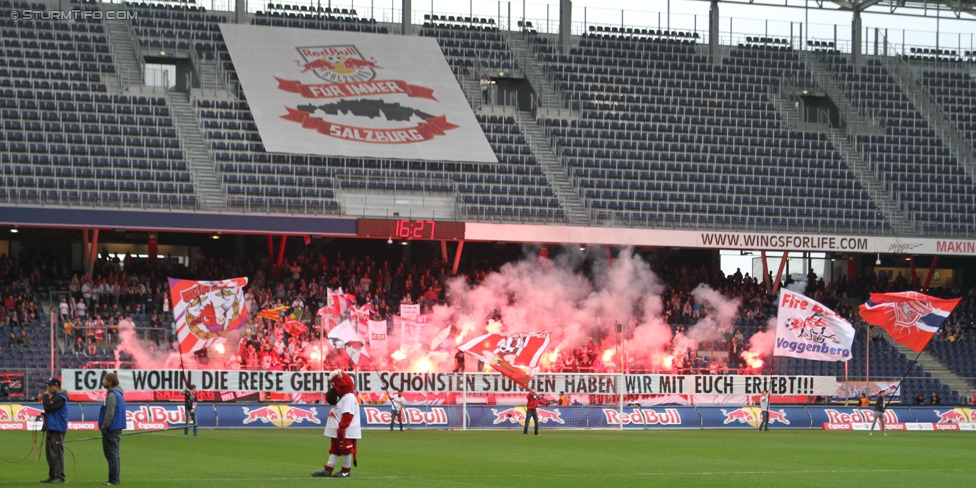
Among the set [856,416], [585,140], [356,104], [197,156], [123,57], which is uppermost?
[123,57]

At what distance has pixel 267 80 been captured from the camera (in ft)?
181

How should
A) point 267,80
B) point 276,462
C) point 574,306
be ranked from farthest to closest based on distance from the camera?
point 267,80, point 574,306, point 276,462

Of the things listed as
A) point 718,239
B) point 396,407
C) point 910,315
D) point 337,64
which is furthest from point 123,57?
point 910,315

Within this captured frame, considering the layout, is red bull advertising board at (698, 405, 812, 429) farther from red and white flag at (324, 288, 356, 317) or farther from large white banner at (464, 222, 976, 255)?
red and white flag at (324, 288, 356, 317)

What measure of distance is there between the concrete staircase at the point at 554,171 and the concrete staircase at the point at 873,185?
1363 centimetres

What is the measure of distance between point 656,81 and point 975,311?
59.1 feet

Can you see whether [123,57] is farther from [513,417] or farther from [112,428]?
[112,428]

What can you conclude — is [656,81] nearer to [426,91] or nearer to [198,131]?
[426,91]

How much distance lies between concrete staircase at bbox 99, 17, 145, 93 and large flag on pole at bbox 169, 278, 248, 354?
19297mm

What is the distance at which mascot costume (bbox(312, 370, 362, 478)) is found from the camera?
779 inches

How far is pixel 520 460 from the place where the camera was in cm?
2481

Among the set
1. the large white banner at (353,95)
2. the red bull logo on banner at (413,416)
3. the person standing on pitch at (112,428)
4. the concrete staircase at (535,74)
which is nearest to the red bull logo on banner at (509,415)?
the red bull logo on banner at (413,416)

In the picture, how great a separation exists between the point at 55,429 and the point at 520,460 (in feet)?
30.8

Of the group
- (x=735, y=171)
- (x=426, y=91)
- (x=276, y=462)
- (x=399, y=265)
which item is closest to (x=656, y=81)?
(x=735, y=171)
